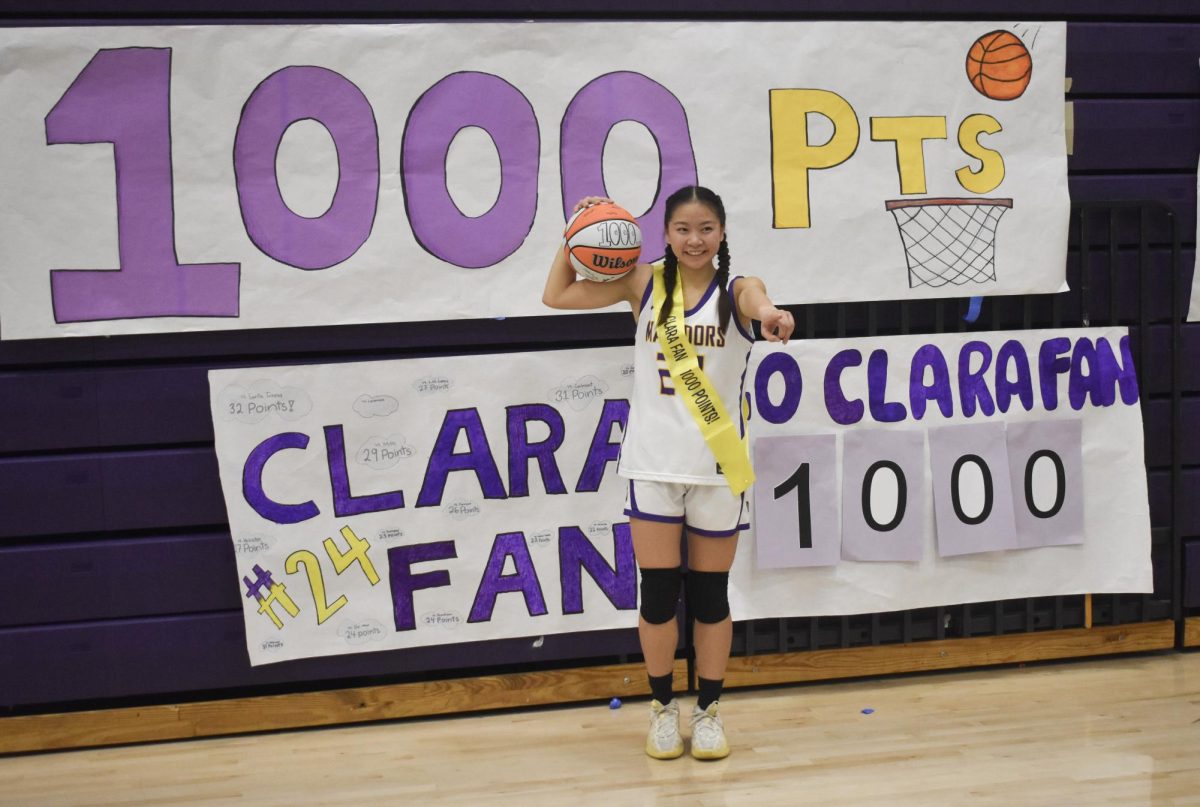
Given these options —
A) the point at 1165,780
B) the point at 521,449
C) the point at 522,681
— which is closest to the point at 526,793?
the point at 522,681

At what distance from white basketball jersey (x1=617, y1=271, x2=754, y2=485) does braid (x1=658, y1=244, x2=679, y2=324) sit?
0.04 meters

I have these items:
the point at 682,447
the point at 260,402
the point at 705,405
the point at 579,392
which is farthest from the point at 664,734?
the point at 260,402

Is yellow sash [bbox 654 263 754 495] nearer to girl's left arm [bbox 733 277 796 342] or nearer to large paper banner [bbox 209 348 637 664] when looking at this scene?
girl's left arm [bbox 733 277 796 342]

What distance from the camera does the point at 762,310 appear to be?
2.81m

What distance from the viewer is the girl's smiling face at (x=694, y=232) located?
117 inches

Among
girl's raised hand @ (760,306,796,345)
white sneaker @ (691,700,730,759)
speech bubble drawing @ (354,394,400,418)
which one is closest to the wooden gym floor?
white sneaker @ (691,700,730,759)

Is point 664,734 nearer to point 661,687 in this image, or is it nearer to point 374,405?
point 661,687

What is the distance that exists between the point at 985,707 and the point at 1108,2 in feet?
7.29

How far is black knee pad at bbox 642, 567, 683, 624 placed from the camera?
3.11 meters

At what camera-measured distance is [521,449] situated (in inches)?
139

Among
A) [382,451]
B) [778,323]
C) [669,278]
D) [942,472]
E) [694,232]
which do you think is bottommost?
[942,472]

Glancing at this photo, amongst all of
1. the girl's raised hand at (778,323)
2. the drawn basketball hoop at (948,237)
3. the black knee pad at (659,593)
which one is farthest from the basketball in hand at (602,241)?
the drawn basketball hoop at (948,237)

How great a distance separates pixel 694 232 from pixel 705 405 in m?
0.43

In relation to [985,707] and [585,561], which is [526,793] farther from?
[985,707]
